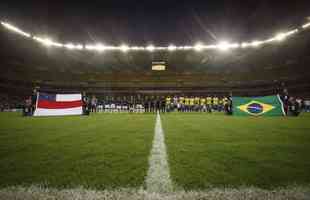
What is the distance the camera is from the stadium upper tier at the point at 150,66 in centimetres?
2673

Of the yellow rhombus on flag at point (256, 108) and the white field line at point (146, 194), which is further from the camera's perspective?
the yellow rhombus on flag at point (256, 108)

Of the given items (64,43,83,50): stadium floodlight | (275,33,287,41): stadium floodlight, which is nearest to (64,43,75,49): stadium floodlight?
(64,43,83,50): stadium floodlight

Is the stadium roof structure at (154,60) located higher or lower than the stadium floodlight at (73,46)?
lower

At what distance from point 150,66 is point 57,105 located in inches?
1039

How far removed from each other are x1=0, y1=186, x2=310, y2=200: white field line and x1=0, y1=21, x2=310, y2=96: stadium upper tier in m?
29.4

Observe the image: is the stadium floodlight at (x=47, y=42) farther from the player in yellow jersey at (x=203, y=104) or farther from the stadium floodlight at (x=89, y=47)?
the player in yellow jersey at (x=203, y=104)

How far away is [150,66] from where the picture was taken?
3572 cm

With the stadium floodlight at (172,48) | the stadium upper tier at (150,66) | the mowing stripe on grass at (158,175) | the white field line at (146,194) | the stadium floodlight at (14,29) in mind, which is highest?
the stadium floodlight at (14,29)

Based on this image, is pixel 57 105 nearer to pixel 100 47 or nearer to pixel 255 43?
pixel 100 47

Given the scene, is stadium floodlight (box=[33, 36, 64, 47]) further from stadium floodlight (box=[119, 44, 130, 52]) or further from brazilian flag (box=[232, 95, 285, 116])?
brazilian flag (box=[232, 95, 285, 116])

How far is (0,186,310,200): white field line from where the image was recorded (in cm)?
110

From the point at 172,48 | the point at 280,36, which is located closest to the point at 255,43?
the point at 280,36

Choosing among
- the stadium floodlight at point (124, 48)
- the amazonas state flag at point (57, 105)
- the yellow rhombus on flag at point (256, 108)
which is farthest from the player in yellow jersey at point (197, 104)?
the stadium floodlight at point (124, 48)

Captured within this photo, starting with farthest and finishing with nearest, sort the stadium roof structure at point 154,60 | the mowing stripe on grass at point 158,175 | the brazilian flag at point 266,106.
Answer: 1. the stadium roof structure at point 154,60
2. the brazilian flag at point 266,106
3. the mowing stripe on grass at point 158,175
